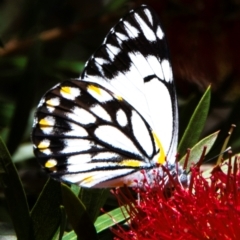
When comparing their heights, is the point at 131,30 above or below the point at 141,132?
above

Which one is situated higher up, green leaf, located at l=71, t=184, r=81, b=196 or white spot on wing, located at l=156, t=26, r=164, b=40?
white spot on wing, located at l=156, t=26, r=164, b=40

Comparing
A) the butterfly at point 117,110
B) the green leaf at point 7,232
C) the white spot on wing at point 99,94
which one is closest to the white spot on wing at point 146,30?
the butterfly at point 117,110

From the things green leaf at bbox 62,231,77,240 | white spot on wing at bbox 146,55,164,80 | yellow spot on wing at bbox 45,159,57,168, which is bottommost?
green leaf at bbox 62,231,77,240

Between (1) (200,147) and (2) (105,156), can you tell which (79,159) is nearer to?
(2) (105,156)

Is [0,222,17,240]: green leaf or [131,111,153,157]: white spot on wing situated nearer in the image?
[0,222,17,240]: green leaf

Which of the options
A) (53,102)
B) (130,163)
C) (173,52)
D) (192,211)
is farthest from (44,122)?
(173,52)

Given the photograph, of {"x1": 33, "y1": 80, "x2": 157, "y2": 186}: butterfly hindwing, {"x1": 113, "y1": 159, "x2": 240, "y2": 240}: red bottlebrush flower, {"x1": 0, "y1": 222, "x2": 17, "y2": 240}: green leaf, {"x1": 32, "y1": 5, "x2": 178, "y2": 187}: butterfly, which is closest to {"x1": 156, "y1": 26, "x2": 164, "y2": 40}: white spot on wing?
{"x1": 32, "y1": 5, "x2": 178, "y2": 187}: butterfly

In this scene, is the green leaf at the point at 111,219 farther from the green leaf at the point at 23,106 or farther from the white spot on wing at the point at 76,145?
the green leaf at the point at 23,106

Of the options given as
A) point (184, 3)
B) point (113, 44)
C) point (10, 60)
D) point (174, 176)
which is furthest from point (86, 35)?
point (174, 176)

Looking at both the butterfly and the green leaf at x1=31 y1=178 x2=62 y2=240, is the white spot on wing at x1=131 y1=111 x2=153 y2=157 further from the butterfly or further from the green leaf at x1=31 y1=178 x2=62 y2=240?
the green leaf at x1=31 y1=178 x2=62 y2=240
